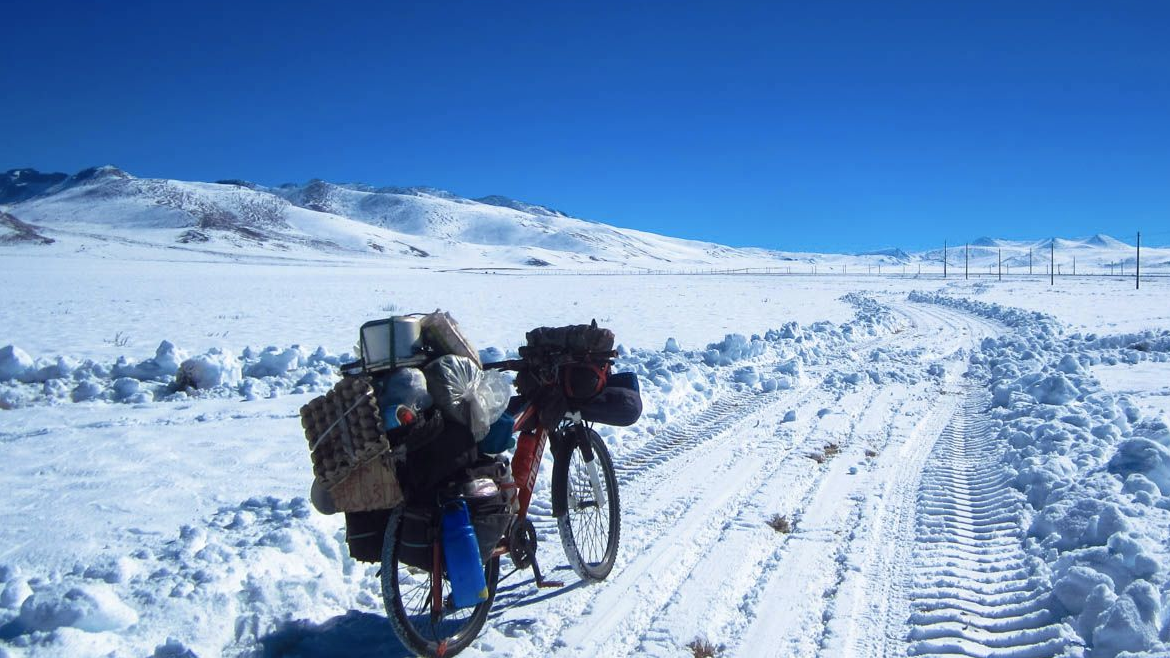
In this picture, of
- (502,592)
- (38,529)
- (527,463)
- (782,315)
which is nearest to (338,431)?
(527,463)

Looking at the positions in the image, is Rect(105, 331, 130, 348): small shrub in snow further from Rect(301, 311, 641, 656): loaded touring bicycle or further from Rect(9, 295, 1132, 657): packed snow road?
Rect(301, 311, 641, 656): loaded touring bicycle

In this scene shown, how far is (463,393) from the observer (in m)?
3.41

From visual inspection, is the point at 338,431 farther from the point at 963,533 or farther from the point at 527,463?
the point at 963,533

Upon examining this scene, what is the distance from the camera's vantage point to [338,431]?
10.3ft

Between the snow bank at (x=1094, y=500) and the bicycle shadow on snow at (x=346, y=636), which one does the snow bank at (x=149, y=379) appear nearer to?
the bicycle shadow on snow at (x=346, y=636)

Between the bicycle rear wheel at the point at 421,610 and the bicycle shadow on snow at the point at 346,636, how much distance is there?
0.58 feet

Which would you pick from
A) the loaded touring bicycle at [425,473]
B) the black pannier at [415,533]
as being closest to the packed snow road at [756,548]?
the loaded touring bicycle at [425,473]

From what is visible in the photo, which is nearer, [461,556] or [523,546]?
[461,556]

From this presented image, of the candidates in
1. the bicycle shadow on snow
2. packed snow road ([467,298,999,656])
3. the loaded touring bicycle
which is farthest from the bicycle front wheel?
the bicycle shadow on snow

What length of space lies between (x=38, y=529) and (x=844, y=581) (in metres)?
4.70

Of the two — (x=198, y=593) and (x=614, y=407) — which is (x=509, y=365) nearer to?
(x=614, y=407)

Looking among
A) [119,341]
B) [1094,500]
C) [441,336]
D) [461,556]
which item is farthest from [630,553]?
[119,341]

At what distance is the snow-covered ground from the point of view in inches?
147

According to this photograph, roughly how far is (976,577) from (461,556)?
9.69ft
